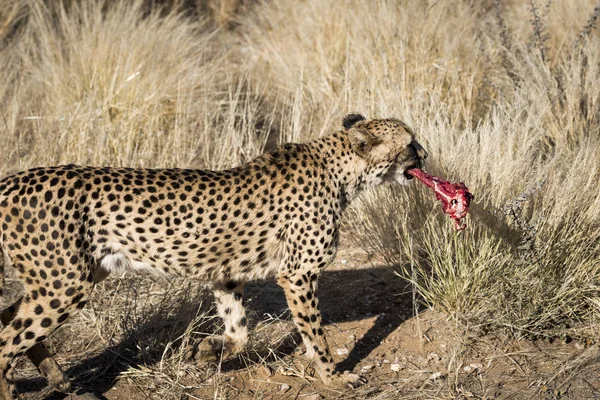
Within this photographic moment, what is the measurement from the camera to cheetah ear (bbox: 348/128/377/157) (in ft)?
14.8

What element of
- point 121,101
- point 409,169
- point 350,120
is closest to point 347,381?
point 409,169

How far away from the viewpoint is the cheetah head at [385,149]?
4574 millimetres

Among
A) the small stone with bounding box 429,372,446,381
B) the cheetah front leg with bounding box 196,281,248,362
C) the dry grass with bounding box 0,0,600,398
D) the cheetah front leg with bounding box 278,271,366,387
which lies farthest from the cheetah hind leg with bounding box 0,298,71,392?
the small stone with bounding box 429,372,446,381

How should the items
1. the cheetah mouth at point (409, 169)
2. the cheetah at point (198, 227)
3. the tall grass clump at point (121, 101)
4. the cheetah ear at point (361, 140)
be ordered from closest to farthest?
the cheetah at point (198, 227) → the cheetah ear at point (361, 140) → the cheetah mouth at point (409, 169) → the tall grass clump at point (121, 101)

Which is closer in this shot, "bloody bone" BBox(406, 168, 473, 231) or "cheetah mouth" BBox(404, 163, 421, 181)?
"bloody bone" BBox(406, 168, 473, 231)

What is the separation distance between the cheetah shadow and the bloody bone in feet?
3.01

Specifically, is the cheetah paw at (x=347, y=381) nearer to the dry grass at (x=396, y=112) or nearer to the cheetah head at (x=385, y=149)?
the dry grass at (x=396, y=112)

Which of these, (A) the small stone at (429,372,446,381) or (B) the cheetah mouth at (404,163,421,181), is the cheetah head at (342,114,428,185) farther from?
(A) the small stone at (429,372,446,381)

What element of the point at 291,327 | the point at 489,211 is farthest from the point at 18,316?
the point at 489,211

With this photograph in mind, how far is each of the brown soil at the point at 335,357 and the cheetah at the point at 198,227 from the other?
187 mm

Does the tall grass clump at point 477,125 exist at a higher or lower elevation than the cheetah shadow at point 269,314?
higher

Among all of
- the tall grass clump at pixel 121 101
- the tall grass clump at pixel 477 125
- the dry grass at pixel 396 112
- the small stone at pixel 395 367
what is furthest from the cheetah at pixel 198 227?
the tall grass clump at pixel 121 101

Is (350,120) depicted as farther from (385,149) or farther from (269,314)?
(269,314)

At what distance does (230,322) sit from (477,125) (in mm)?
2880
